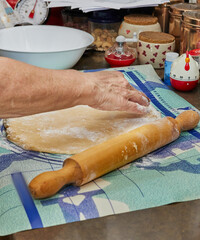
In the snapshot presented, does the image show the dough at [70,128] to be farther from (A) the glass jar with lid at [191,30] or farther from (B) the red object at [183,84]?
(A) the glass jar with lid at [191,30]

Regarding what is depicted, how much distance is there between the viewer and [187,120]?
1.02m

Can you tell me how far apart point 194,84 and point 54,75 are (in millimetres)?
613

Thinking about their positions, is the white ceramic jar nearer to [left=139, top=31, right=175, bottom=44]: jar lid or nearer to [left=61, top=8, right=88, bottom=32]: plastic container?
[left=139, top=31, right=175, bottom=44]: jar lid

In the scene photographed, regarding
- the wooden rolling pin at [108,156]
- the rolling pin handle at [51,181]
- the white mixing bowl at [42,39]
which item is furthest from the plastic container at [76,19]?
the rolling pin handle at [51,181]

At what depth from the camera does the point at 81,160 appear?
0.80 m

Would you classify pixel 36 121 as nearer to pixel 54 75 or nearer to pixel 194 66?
pixel 54 75

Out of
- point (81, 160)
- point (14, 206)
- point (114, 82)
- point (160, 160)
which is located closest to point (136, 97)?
point (114, 82)

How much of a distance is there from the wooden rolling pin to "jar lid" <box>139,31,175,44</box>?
0.50m

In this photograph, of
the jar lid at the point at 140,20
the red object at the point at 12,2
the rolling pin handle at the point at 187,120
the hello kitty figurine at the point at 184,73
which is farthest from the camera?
the red object at the point at 12,2

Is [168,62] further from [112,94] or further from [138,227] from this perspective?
[138,227]

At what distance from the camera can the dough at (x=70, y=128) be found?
3.17ft

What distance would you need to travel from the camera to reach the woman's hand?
35.6 inches

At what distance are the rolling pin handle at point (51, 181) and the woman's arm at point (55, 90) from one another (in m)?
0.14

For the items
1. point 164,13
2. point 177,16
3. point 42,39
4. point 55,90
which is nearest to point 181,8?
point 177,16
